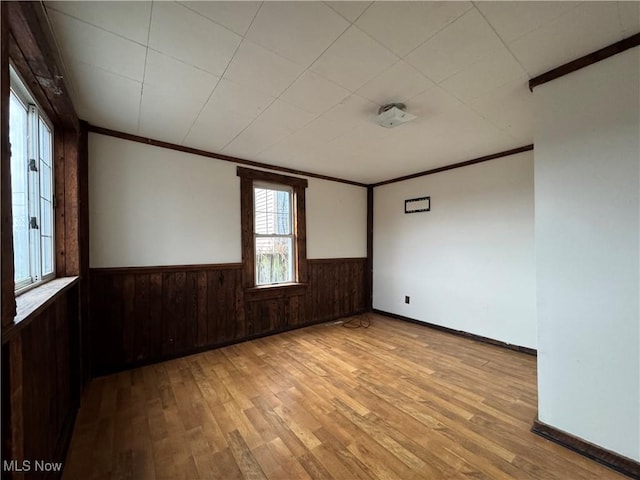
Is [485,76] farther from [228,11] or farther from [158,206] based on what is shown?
[158,206]

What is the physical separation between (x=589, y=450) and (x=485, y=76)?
2432mm

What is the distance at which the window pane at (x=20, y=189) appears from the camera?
4.26ft

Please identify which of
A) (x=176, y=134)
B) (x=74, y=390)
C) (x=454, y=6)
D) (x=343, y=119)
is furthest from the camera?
(x=176, y=134)

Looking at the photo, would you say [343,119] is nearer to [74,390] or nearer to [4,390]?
[4,390]

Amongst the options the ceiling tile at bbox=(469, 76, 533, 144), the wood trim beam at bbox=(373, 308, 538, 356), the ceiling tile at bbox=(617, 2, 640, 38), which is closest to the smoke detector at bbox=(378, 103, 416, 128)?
the ceiling tile at bbox=(469, 76, 533, 144)

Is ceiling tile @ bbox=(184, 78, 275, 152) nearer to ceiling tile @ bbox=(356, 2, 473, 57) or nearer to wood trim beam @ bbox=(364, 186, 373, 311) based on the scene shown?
ceiling tile @ bbox=(356, 2, 473, 57)

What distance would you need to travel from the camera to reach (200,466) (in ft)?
4.99

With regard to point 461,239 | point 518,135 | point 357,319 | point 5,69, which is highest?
point 518,135

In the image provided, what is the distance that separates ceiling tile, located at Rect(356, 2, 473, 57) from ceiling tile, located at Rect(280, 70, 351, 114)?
0.49 m

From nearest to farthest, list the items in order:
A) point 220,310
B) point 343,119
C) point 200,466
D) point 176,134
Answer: point 200,466, point 343,119, point 176,134, point 220,310

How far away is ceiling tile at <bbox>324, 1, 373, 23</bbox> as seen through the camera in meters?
1.23

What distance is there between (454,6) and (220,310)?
134 inches

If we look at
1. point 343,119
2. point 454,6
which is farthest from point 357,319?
point 454,6

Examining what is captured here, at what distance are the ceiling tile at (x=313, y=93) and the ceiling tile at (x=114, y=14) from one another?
0.89 meters
